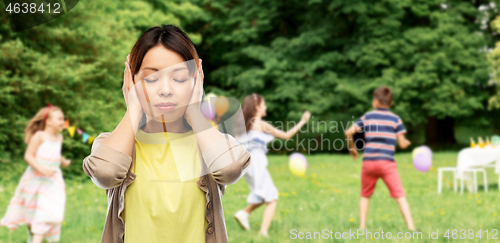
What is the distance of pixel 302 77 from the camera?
18297mm

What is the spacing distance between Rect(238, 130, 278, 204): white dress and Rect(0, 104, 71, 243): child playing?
2085 mm

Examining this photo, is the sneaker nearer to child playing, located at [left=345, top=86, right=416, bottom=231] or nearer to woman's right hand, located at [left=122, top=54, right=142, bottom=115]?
child playing, located at [left=345, top=86, right=416, bottom=231]

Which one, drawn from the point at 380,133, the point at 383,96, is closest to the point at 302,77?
the point at 383,96

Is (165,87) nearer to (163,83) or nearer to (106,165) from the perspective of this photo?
(163,83)

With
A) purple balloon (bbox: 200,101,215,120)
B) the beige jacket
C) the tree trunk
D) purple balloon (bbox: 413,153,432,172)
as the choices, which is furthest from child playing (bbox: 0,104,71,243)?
the tree trunk

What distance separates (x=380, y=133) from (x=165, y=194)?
4.13m

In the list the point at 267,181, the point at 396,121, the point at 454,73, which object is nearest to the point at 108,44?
the point at 267,181

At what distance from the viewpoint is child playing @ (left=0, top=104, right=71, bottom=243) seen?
4.78m

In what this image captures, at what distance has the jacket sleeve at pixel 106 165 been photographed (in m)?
1.43

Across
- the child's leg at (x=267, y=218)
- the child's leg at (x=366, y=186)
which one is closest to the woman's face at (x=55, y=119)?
the child's leg at (x=267, y=218)

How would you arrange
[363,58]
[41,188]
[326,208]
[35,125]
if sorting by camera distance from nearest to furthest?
[41,188] → [35,125] → [326,208] → [363,58]

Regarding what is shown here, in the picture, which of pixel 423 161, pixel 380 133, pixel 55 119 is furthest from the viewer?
pixel 423 161

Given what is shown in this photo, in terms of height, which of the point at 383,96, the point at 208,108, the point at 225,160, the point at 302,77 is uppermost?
the point at 302,77

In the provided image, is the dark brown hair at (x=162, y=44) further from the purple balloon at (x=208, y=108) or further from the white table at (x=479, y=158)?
the white table at (x=479, y=158)
